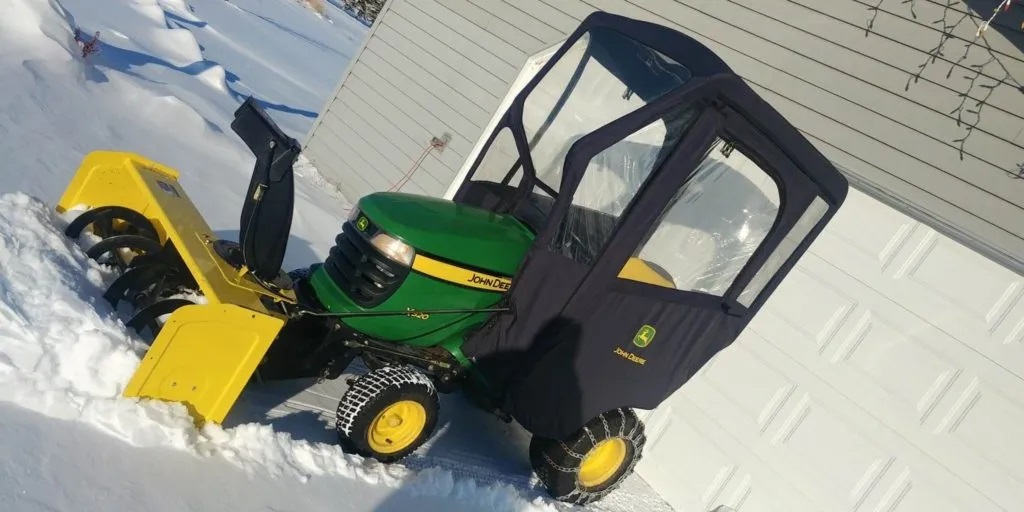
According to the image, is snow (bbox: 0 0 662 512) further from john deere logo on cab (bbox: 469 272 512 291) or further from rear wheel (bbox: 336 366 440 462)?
john deere logo on cab (bbox: 469 272 512 291)

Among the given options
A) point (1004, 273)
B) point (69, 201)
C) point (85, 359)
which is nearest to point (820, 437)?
point (1004, 273)

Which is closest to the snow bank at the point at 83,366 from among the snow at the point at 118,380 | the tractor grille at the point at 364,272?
the snow at the point at 118,380

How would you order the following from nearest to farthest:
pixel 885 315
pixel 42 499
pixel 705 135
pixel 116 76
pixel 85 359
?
pixel 42 499, pixel 85 359, pixel 705 135, pixel 885 315, pixel 116 76

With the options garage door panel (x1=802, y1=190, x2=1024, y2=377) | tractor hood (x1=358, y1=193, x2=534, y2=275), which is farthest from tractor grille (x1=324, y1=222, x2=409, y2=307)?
garage door panel (x1=802, y1=190, x2=1024, y2=377)

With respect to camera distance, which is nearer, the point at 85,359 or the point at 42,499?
the point at 42,499

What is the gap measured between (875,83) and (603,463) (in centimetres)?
289

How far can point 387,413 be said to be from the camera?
3961 mm

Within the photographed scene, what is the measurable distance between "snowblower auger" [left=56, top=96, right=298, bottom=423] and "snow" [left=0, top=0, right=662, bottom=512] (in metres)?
0.12

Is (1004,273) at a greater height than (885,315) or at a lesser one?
greater

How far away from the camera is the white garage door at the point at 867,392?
4.62 meters

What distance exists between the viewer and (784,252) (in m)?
4.32

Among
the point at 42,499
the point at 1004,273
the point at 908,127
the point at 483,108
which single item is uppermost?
the point at 908,127

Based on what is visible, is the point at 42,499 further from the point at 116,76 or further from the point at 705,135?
the point at 116,76

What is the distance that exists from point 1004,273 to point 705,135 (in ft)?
6.96
